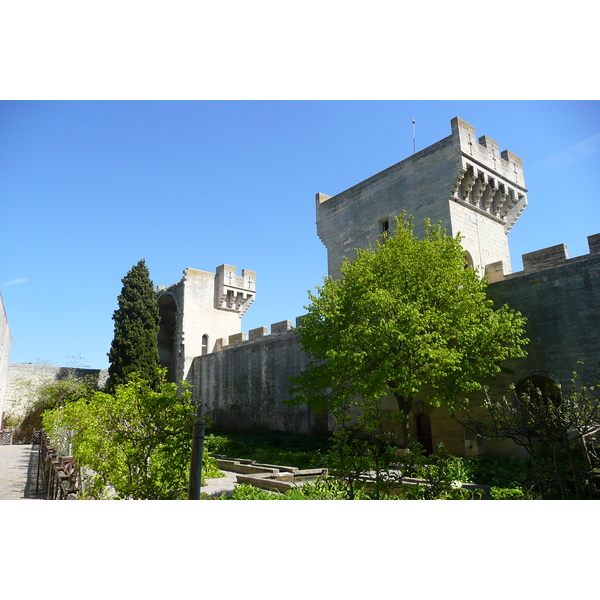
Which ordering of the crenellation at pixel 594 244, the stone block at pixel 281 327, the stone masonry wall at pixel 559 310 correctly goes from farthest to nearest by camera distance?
the stone block at pixel 281 327, the crenellation at pixel 594 244, the stone masonry wall at pixel 559 310

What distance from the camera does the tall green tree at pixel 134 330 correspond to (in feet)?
83.3

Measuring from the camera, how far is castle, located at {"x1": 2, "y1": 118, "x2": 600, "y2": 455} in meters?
13.9

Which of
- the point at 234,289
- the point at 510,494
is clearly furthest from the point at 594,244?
the point at 234,289

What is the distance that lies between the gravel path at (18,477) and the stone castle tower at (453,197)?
14188 millimetres

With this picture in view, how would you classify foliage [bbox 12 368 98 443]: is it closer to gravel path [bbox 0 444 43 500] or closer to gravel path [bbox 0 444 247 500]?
gravel path [bbox 0 444 43 500]

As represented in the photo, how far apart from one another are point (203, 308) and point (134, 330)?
6.01m

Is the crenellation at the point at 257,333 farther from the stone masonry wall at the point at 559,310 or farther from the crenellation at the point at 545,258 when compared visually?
the crenellation at the point at 545,258

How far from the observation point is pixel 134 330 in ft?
84.8

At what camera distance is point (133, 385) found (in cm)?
659

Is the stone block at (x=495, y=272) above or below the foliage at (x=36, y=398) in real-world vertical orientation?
above

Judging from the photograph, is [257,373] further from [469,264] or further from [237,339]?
[469,264]

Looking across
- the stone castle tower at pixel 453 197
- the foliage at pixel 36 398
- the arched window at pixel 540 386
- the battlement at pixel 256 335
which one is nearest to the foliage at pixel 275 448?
the battlement at pixel 256 335
